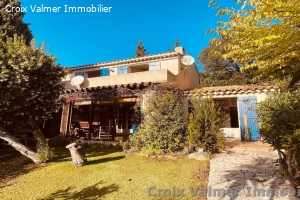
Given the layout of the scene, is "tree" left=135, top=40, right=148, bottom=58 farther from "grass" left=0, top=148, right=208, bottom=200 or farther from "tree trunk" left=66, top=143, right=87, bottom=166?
"tree trunk" left=66, top=143, right=87, bottom=166

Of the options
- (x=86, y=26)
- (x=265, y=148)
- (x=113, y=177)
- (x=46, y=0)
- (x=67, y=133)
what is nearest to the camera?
(x=113, y=177)

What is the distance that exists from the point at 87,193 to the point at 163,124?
546 centimetres

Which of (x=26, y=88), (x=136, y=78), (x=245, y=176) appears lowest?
(x=245, y=176)

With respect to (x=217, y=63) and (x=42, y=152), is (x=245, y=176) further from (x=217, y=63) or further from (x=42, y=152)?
(x=217, y=63)

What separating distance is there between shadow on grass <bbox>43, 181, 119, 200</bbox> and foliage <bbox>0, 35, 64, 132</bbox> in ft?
17.1

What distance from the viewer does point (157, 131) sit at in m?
10.0

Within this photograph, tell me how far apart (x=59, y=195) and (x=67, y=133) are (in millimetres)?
10025

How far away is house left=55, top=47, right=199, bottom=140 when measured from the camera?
541 inches

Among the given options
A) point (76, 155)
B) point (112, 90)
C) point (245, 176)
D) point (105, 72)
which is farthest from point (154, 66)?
point (245, 176)

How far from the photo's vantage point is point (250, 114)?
12773mm

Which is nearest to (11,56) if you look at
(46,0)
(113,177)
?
(46,0)

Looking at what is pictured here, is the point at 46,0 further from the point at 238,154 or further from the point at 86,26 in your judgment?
the point at 238,154

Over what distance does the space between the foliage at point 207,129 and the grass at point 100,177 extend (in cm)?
120

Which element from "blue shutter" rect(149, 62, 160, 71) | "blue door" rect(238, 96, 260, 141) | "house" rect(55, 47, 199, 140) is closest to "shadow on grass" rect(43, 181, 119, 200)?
"house" rect(55, 47, 199, 140)
